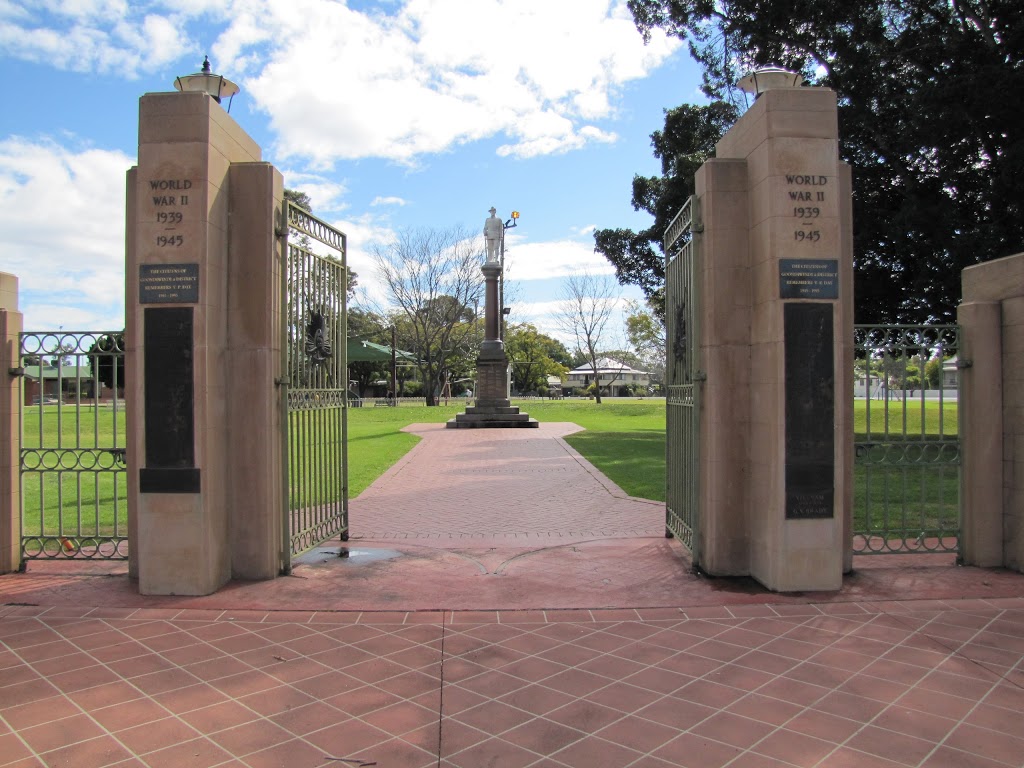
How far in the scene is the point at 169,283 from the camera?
Result: 540cm

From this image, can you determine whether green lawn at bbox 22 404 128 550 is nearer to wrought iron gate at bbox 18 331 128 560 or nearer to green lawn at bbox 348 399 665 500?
wrought iron gate at bbox 18 331 128 560

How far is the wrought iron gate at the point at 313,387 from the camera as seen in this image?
6.05 m

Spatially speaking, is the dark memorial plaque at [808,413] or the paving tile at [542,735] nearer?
the paving tile at [542,735]

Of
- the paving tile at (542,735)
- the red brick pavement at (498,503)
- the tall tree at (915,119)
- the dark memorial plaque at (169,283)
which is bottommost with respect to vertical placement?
the red brick pavement at (498,503)

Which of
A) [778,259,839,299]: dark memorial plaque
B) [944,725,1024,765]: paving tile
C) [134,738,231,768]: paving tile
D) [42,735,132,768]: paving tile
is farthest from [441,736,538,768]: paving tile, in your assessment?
[778,259,839,299]: dark memorial plaque

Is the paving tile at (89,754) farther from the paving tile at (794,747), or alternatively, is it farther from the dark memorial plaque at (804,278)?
the dark memorial plaque at (804,278)

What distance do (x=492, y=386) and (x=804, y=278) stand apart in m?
21.7

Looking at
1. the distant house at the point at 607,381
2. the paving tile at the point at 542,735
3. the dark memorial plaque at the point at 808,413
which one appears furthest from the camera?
the distant house at the point at 607,381

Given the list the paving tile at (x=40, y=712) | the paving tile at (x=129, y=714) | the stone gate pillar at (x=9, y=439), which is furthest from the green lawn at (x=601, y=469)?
the paving tile at (x=129, y=714)

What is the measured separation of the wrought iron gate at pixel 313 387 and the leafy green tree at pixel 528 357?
59.3 metres

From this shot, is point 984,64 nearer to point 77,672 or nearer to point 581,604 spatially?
point 581,604

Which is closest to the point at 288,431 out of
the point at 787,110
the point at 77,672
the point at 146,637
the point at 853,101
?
the point at 146,637

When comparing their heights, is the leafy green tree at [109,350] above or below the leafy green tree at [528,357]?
below

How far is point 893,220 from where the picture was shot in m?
13.6
